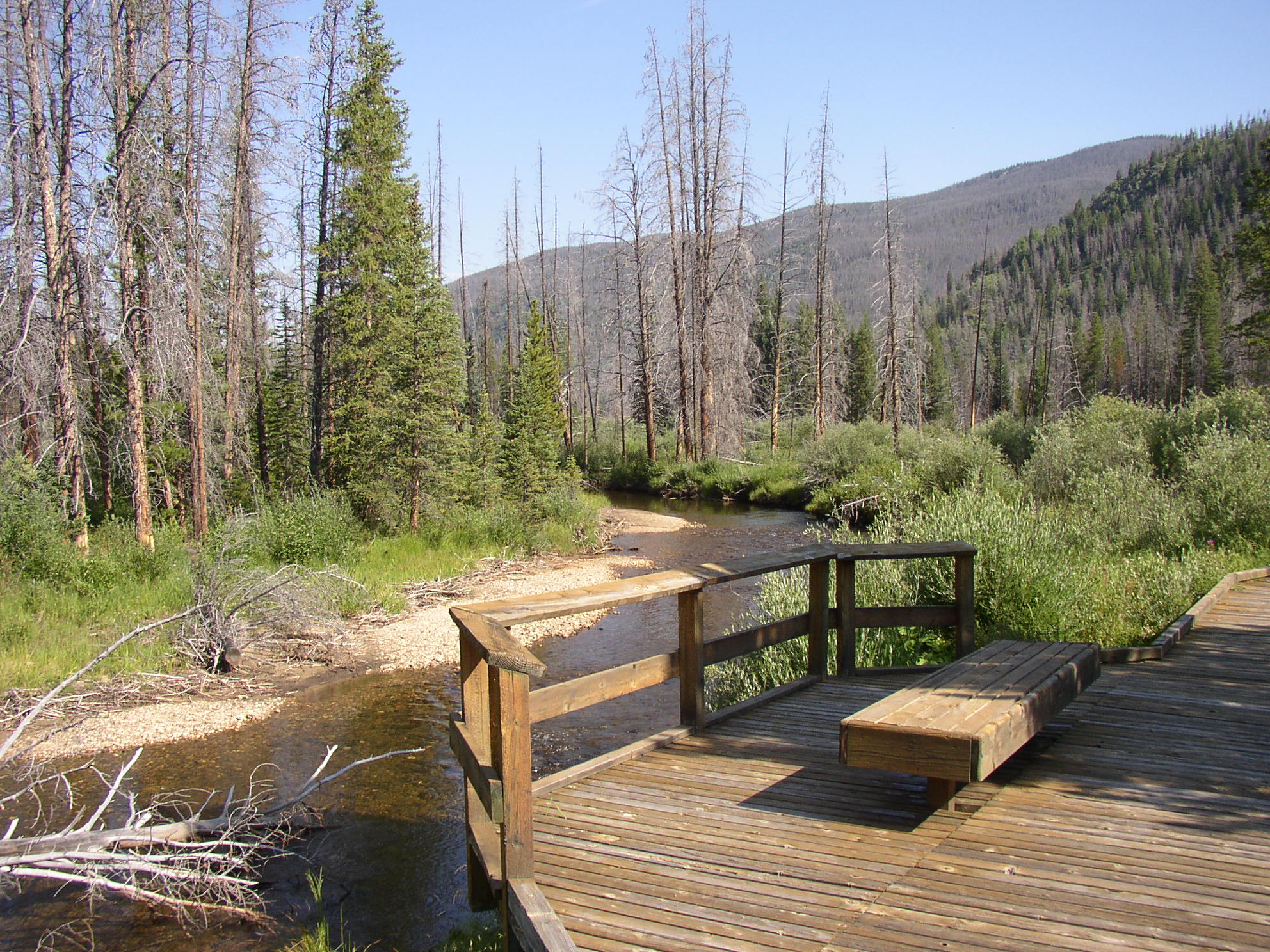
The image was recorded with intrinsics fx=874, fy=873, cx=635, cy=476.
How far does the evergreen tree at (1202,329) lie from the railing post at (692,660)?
6751 centimetres

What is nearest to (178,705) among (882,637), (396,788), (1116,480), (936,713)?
(396,788)

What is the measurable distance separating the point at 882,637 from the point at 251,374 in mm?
19139

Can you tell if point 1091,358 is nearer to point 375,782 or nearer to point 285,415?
point 285,415

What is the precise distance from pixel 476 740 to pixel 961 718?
2012 millimetres

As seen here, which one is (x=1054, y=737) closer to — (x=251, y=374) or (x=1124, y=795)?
(x=1124, y=795)

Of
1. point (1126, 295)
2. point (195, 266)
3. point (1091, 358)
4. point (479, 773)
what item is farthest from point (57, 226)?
point (1126, 295)

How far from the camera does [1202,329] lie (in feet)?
208

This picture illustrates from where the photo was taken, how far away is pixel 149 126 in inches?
462

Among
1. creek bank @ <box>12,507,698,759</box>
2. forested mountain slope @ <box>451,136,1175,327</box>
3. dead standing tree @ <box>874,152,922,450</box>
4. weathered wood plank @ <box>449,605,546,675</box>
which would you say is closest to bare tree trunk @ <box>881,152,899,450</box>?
dead standing tree @ <box>874,152,922,450</box>

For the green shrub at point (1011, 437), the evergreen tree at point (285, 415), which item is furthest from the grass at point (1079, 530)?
the evergreen tree at point (285, 415)

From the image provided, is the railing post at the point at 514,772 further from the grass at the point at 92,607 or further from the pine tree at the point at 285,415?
the pine tree at the point at 285,415

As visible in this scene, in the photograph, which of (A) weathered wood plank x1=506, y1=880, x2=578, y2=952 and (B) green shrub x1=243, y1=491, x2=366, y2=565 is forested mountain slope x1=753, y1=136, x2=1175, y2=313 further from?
(A) weathered wood plank x1=506, y1=880, x2=578, y2=952

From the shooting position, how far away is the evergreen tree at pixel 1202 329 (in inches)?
2431

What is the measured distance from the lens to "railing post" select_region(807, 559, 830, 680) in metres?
5.69
